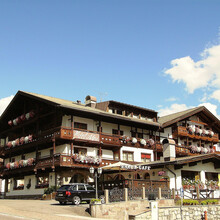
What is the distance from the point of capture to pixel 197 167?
32.8 meters

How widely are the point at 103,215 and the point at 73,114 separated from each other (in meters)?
16.4

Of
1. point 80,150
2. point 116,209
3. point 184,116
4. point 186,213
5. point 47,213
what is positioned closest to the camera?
point 47,213

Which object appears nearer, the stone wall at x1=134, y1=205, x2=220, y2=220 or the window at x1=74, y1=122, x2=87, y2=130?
the stone wall at x1=134, y1=205, x2=220, y2=220

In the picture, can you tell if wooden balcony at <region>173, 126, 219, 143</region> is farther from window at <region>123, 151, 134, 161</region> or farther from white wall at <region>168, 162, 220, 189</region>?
white wall at <region>168, 162, 220, 189</region>

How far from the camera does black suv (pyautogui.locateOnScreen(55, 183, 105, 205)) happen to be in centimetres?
2333

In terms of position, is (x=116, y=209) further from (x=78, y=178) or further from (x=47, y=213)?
(x=78, y=178)

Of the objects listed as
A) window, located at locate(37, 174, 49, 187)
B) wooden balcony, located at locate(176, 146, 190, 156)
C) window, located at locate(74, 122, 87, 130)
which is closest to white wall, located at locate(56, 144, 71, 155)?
window, located at locate(74, 122, 87, 130)

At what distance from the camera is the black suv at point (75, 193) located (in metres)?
23.3

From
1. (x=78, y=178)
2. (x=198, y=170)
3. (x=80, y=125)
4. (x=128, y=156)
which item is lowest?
(x=78, y=178)

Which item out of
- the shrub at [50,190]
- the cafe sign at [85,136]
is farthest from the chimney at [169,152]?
the shrub at [50,190]

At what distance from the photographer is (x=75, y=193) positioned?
23625 mm

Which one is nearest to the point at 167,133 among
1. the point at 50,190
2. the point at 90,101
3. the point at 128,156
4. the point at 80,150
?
the point at 128,156

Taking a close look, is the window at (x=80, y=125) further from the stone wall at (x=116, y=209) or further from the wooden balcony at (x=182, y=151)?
the stone wall at (x=116, y=209)

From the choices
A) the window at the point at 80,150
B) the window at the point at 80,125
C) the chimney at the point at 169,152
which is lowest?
the chimney at the point at 169,152
